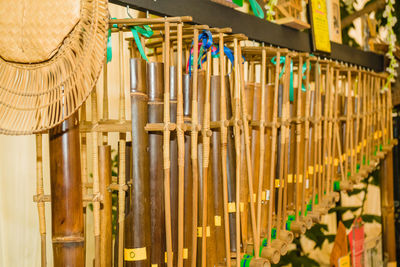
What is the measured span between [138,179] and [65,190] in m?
0.26

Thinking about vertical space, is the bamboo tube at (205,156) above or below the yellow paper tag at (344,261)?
above

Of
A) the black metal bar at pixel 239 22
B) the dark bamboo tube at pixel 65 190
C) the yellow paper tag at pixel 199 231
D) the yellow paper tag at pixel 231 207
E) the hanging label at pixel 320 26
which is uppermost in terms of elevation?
the hanging label at pixel 320 26

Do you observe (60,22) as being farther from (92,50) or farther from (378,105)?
(378,105)

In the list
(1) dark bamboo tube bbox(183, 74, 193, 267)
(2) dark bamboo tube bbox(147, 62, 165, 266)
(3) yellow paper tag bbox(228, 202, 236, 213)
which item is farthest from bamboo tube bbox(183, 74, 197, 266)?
(3) yellow paper tag bbox(228, 202, 236, 213)

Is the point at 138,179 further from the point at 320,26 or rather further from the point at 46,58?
the point at 320,26

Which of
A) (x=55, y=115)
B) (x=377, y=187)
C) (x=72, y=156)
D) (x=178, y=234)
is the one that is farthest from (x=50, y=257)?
(x=377, y=187)

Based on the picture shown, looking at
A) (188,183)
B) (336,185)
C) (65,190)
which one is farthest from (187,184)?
(336,185)

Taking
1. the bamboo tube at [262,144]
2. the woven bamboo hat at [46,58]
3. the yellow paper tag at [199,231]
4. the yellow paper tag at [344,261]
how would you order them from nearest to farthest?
the woven bamboo hat at [46,58] → the yellow paper tag at [199,231] → the bamboo tube at [262,144] → the yellow paper tag at [344,261]

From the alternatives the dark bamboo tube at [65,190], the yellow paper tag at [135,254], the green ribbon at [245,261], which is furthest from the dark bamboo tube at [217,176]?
the dark bamboo tube at [65,190]

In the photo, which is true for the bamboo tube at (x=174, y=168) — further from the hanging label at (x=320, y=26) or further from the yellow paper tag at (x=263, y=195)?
the hanging label at (x=320, y=26)

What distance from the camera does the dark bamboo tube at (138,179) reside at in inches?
49.5

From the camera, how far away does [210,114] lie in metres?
1.52

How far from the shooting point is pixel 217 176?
153 centimetres

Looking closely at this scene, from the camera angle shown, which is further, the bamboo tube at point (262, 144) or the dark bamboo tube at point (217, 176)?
the bamboo tube at point (262, 144)
